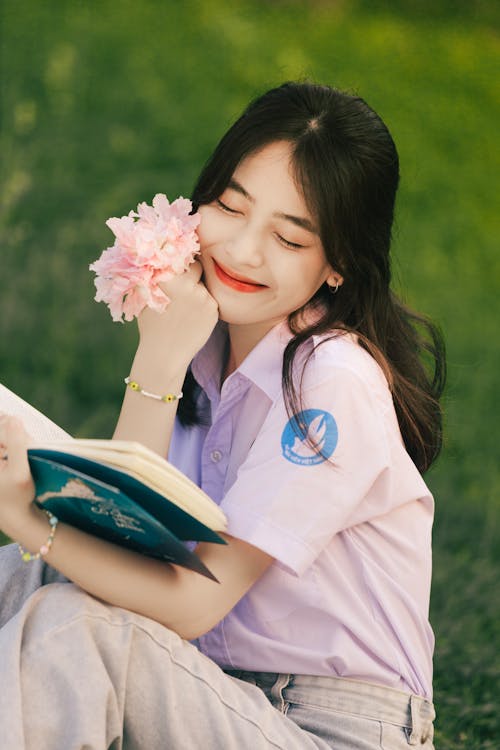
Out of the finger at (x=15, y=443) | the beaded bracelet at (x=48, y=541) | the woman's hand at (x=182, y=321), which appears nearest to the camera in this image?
the finger at (x=15, y=443)

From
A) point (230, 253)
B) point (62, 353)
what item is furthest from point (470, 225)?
point (230, 253)

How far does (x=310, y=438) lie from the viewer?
8.32 feet

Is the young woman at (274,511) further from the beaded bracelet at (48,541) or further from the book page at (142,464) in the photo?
the book page at (142,464)

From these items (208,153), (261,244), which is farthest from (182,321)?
(208,153)

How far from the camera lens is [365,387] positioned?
102 inches

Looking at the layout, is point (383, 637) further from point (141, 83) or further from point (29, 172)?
point (141, 83)

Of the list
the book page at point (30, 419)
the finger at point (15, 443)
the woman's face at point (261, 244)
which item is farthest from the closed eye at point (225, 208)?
the finger at point (15, 443)

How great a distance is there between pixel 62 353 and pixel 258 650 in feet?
11.7

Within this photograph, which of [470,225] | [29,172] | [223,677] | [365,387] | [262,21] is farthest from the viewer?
[262,21]

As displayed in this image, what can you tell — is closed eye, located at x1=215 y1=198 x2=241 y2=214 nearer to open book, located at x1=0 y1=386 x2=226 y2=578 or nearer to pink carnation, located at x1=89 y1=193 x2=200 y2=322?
pink carnation, located at x1=89 y1=193 x2=200 y2=322

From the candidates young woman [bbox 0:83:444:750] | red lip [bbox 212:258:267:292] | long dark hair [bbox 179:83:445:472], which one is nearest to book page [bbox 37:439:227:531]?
young woman [bbox 0:83:444:750]

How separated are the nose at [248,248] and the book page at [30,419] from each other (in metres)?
0.54

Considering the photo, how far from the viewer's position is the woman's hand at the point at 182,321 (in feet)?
9.22

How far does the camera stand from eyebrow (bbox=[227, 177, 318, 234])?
2.69m
